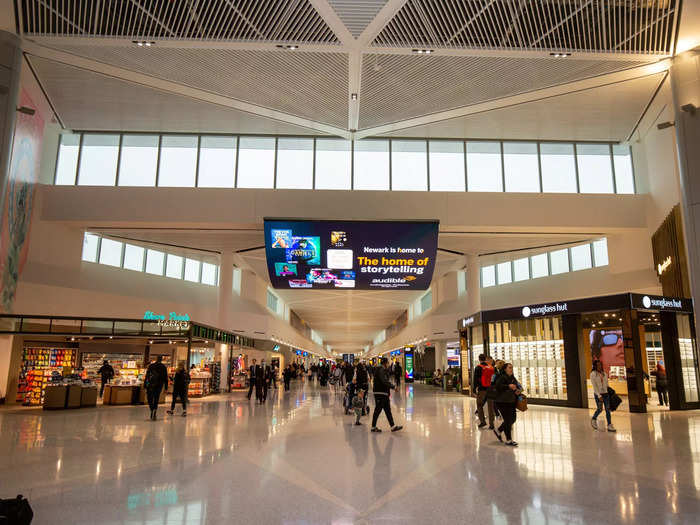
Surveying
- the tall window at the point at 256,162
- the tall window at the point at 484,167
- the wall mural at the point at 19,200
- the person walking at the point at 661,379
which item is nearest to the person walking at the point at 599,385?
the person walking at the point at 661,379

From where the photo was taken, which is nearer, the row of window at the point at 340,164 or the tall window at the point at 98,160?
the tall window at the point at 98,160

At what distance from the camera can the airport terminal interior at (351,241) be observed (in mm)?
5941

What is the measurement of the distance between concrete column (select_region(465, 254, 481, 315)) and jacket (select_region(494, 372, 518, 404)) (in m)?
13.9

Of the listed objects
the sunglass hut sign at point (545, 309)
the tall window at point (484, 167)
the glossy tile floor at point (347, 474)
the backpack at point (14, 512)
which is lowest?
the glossy tile floor at point (347, 474)

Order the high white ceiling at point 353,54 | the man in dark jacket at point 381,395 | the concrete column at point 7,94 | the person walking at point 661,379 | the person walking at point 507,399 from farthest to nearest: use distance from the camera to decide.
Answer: the person walking at point 661,379 < the high white ceiling at point 353,54 < the man in dark jacket at point 381,395 < the person walking at point 507,399 < the concrete column at point 7,94

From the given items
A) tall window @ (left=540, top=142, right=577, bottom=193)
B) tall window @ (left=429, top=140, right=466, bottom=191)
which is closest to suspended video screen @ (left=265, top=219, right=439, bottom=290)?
tall window @ (left=429, top=140, right=466, bottom=191)

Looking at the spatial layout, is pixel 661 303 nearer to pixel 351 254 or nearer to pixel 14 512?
pixel 351 254

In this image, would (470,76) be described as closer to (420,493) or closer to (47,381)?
(420,493)

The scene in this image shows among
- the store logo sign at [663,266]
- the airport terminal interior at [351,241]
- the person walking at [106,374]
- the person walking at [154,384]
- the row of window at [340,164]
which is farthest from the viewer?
the row of window at [340,164]

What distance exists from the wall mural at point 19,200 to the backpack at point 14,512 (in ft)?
38.9

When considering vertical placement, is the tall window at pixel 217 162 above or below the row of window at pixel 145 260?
above

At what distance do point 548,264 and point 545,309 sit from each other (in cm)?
848

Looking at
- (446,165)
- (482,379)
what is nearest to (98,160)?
(446,165)

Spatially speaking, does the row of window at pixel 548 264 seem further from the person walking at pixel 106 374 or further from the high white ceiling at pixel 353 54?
the person walking at pixel 106 374
